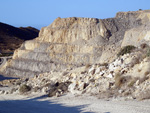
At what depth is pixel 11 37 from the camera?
93.8 m

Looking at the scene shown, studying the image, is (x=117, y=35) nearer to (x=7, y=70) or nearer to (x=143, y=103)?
(x=7, y=70)

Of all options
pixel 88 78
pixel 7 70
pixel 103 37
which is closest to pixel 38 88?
pixel 88 78

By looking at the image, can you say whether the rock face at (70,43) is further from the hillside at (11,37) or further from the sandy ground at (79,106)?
the hillside at (11,37)

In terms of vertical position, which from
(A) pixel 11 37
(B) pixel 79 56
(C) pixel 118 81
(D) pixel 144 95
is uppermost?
(A) pixel 11 37

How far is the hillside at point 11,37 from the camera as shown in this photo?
264ft

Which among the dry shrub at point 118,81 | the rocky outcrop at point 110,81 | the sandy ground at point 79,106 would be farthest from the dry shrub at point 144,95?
the dry shrub at point 118,81

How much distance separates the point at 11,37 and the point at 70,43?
56258 mm

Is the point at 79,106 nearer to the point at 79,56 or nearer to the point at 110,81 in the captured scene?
the point at 110,81

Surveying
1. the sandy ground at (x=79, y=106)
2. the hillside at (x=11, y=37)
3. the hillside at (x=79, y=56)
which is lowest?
the sandy ground at (x=79, y=106)

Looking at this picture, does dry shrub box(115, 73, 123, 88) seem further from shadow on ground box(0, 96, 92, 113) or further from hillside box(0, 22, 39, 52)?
hillside box(0, 22, 39, 52)

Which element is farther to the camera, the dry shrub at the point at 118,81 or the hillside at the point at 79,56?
the hillside at the point at 79,56

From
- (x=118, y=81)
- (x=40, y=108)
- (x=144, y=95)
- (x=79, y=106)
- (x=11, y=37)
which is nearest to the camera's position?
(x=144, y=95)

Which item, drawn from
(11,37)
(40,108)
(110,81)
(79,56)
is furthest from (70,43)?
(11,37)

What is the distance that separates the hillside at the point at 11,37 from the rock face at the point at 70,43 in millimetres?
34676
